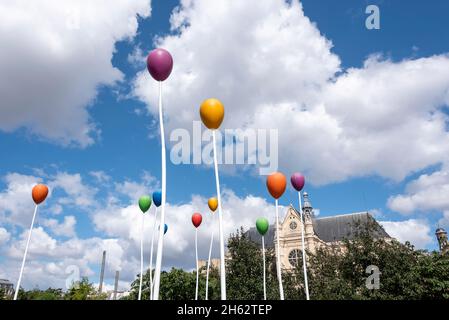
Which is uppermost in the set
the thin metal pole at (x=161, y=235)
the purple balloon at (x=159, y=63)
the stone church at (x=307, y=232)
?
the stone church at (x=307, y=232)

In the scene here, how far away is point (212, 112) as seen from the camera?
7469 millimetres

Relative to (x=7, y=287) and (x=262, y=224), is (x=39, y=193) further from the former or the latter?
(x=7, y=287)

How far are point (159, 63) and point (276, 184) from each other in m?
4.94

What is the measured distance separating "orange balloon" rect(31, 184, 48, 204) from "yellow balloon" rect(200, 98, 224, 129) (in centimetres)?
901

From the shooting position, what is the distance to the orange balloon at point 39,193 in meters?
13.0

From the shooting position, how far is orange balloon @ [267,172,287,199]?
9.96 meters

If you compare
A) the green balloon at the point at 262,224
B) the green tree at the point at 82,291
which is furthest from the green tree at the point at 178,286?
the green balloon at the point at 262,224

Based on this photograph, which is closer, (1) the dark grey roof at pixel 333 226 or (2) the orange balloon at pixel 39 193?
(2) the orange balloon at pixel 39 193

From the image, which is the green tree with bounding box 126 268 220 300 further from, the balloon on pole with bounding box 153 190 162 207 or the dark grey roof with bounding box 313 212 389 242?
the dark grey roof with bounding box 313 212 389 242

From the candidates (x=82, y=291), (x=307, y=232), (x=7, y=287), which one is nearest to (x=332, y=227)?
(x=307, y=232)

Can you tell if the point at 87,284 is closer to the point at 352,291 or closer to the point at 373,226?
the point at 352,291

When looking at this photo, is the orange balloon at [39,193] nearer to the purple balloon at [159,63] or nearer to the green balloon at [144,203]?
the green balloon at [144,203]

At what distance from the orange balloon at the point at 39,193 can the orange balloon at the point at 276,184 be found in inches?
361
